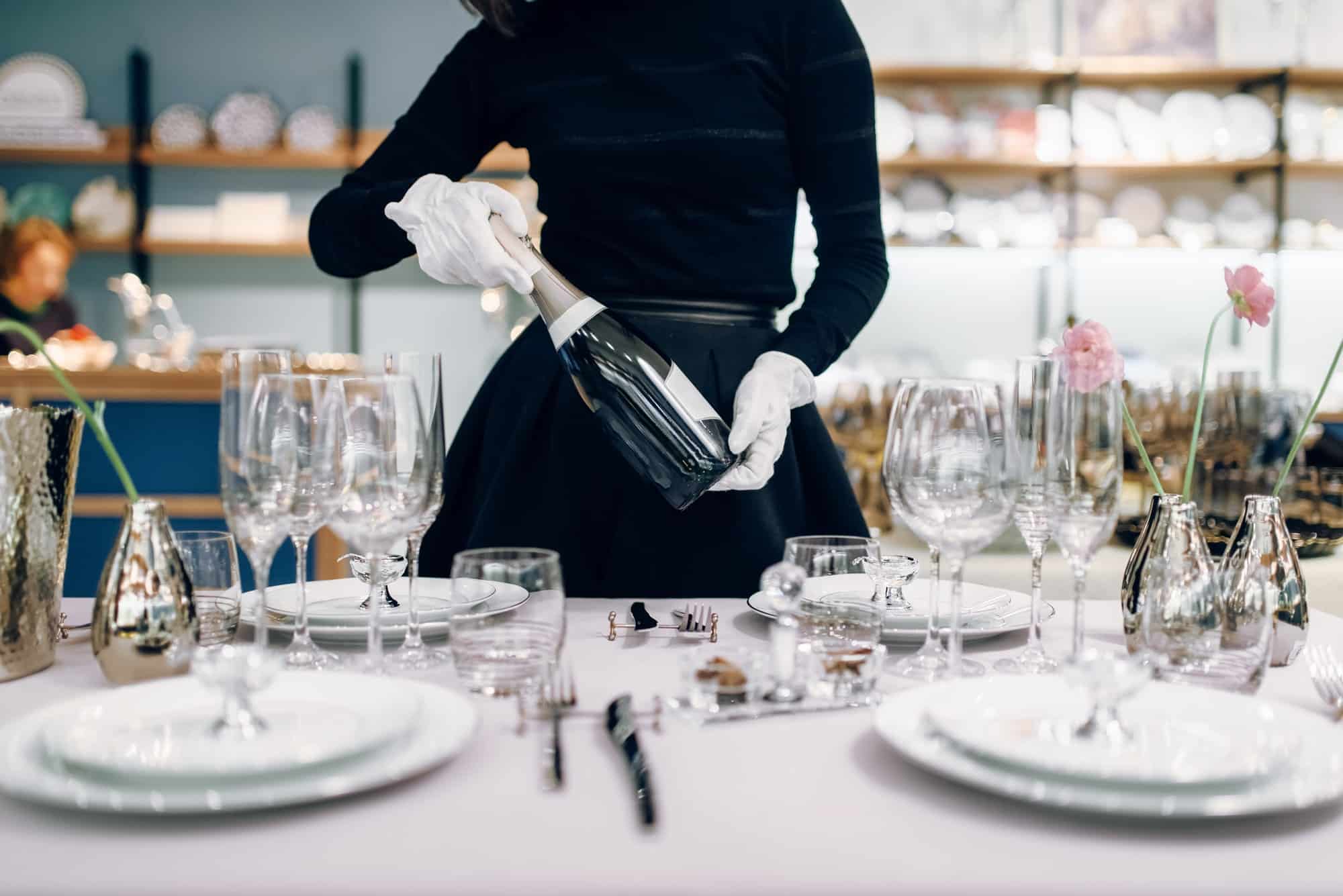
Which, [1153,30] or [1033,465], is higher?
[1153,30]

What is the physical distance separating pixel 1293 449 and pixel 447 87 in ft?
3.26

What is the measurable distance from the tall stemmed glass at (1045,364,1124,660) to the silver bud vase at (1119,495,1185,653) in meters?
0.09

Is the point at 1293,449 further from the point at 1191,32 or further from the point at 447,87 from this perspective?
the point at 1191,32

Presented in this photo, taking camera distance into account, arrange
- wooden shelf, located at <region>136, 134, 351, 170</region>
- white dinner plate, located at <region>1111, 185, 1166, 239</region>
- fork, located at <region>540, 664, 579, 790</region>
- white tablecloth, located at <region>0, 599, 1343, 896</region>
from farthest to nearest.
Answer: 1. wooden shelf, located at <region>136, 134, 351, 170</region>
2. white dinner plate, located at <region>1111, 185, 1166, 239</region>
3. fork, located at <region>540, 664, 579, 790</region>
4. white tablecloth, located at <region>0, 599, 1343, 896</region>

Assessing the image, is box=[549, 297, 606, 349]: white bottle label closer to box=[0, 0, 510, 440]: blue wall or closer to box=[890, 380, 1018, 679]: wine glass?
box=[890, 380, 1018, 679]: wine glass

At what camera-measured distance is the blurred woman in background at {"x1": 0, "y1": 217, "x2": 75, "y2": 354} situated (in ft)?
13.0

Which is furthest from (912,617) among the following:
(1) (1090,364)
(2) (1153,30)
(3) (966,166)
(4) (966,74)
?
(2) (1153,30)

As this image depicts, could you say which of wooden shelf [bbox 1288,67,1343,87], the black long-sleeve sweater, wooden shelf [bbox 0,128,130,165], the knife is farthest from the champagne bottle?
wooden shelf [bbox 0,128,130,165]

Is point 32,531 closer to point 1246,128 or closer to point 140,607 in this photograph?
point 140,607

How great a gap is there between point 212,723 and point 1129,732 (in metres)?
0.46

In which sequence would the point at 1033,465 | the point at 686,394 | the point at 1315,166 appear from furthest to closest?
the point at 1315,166, the point at 686,394, the point at 1033,465

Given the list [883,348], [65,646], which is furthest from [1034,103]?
[65,646]

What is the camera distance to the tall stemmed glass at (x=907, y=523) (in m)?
0.75

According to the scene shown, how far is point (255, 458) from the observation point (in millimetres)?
688
